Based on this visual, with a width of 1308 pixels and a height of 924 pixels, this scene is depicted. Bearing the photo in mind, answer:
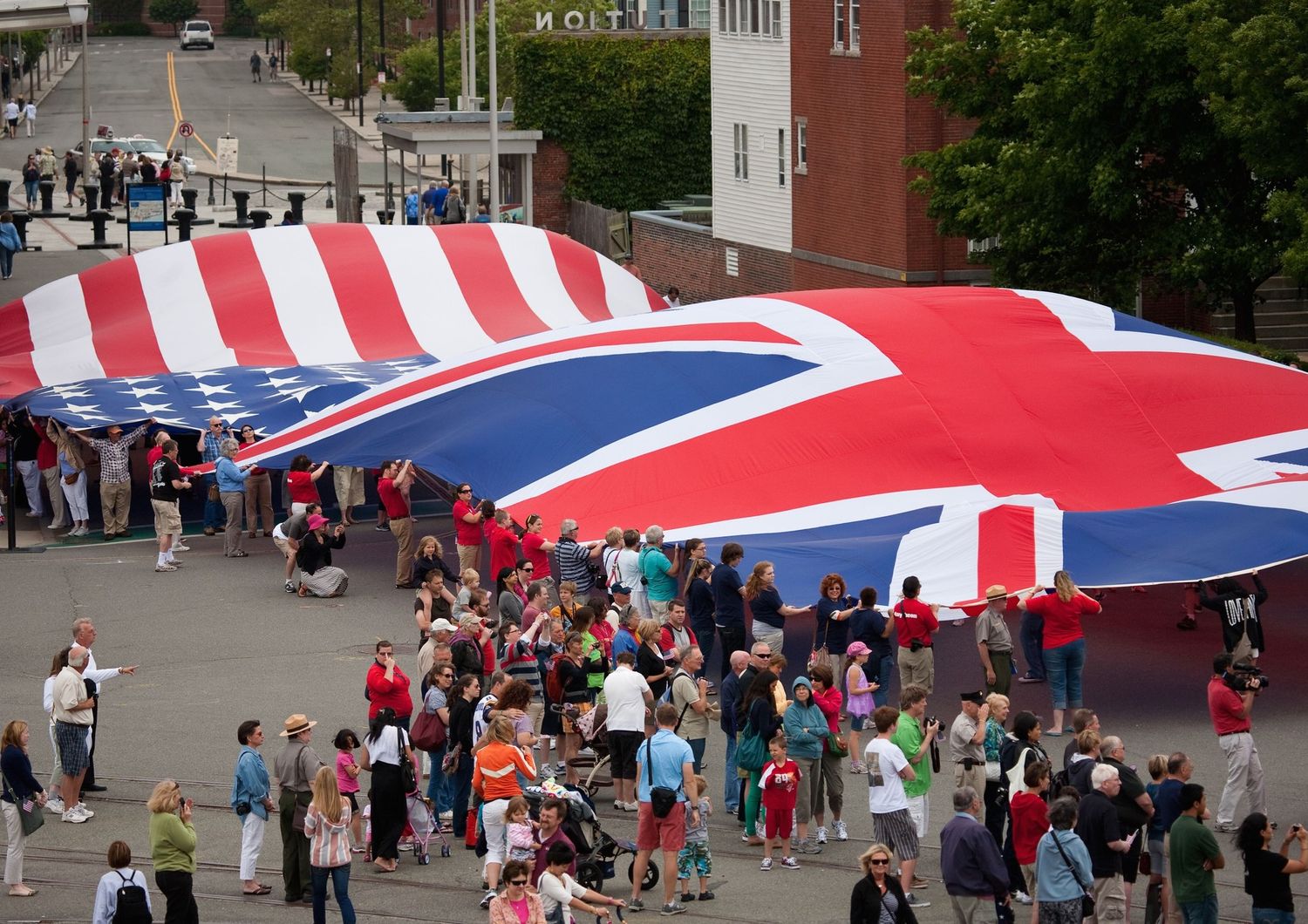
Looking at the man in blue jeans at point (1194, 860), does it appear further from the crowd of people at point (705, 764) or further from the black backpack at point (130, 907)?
the black backpack at point (130, 907)

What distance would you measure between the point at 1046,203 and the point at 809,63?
1256 cm

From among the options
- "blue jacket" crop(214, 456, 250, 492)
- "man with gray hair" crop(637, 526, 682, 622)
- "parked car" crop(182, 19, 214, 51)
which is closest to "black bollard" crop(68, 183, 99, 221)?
"blue jacket" crop(214, 456, 250, 492)

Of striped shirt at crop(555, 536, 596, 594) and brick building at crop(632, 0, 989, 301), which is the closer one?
striped shirt at crop(555, 536, 596, 594)

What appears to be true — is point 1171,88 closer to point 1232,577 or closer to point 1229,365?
point 1229,365

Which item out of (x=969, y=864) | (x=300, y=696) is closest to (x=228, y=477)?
(x=300, y=696)

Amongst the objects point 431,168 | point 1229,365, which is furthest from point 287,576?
point 431,168

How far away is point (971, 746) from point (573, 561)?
6459 millimetres

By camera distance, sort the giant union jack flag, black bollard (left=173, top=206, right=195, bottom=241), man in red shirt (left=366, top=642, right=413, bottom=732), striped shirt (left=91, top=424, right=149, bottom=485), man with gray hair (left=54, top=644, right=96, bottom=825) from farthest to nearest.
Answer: black bollard (left=173, top=206, right=195, bottom=241) < striped shirt (left=91, top=424, right=149, bottom=485) < the giant union jack flag < man with gray hair (left=54, top=644, right=96, bottom=825) < man in red shirt (left=366, top=642, right=413, bottom=732)

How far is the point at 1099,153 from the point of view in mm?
26812

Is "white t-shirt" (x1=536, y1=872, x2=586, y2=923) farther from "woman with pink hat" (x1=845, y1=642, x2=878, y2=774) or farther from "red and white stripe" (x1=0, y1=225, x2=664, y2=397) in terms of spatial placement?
"red and white stripe" (x1=0, y1=225, x2=664, y2=397)

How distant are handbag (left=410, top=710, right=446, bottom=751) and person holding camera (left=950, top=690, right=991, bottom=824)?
371cm

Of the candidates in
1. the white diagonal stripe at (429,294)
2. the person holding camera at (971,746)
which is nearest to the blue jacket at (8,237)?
the white diagonal stripe at (429,294)

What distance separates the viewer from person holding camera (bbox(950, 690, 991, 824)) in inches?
511

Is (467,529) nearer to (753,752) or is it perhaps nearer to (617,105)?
(753,752)
